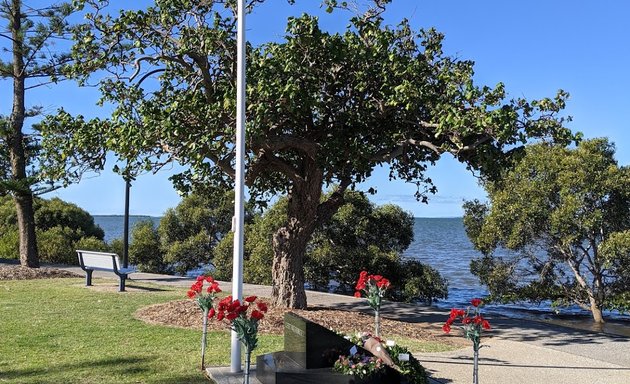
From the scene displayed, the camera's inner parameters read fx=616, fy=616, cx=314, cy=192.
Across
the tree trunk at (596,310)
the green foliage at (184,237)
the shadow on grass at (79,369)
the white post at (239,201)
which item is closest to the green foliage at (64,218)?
the green foliage at (184,237)

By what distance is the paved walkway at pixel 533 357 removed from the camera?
23.9 feet

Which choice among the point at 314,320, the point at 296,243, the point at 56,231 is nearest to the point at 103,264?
the point at 296,243

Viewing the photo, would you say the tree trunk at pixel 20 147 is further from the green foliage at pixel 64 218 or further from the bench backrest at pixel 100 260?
the green foliage at pixel 64 218

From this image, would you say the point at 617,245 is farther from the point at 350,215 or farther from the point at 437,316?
the point at 350,215

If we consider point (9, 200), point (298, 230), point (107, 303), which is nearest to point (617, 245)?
point (298, 230)

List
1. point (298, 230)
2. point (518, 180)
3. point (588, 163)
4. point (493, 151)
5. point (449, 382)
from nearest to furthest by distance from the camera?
1. point (449, 382)
2. point (493, 151)
3. point (298, 230)
4. point (588, 163)
5. point (518, 180)

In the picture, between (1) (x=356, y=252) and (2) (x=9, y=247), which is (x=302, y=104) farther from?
(2) (x=9, y=247)

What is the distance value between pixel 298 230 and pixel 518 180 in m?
5.66

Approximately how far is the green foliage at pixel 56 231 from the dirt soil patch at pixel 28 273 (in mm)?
7079

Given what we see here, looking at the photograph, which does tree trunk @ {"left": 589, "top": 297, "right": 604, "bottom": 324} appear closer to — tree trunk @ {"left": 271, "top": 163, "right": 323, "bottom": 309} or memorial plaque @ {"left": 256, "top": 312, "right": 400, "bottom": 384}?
tree trunk @ {"left": 271, "top": 163, "right": 323, "bottom": 309}

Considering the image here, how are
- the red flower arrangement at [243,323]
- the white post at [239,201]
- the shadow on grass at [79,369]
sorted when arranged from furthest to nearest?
the white post at [239,201], the shadow on grass at [79,369], the red flower arrangement at [243,323]

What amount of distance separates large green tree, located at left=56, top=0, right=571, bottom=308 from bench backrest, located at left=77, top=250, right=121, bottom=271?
454cm

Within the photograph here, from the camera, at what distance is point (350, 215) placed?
17.7m

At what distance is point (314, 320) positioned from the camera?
1017 cm
